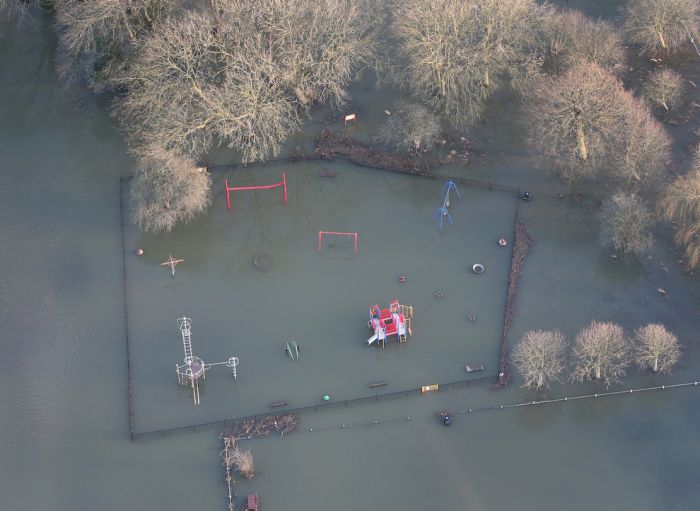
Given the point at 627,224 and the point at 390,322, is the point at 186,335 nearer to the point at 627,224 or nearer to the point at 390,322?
the point at 390,322

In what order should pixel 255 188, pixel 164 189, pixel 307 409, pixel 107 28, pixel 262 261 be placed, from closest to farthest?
pixel 307 409, pixel 164 189, pixel 262 261, pixel 255 188, pixel 107 28

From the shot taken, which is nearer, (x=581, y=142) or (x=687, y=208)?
(x=687, y=208)

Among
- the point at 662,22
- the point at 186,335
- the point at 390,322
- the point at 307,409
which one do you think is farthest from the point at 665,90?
the point at 186,335

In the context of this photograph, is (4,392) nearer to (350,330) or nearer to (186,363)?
(186,363)

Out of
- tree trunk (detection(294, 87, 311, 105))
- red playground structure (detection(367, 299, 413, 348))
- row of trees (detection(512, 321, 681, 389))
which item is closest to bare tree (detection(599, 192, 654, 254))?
row of trees (detection(512, 321, 681, 389))

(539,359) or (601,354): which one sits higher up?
(601,354)

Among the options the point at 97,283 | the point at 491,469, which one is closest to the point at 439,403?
Answer: the point at 491,469

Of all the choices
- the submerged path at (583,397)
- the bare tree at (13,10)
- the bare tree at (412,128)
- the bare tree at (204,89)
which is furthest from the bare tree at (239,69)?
the submerged path at (583,397)
